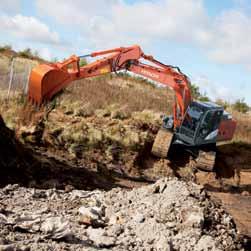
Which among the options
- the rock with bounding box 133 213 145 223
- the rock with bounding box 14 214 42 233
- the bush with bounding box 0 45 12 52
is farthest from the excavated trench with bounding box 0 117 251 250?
the bush with bounding box 0 45 12 52

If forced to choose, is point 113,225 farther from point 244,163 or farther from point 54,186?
point 244,163

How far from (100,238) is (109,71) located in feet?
34.4

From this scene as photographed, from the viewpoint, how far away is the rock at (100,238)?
7965 mm

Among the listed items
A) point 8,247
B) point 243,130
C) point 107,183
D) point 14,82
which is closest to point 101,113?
point 14,82

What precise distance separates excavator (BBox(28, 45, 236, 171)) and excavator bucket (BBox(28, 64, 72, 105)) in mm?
672

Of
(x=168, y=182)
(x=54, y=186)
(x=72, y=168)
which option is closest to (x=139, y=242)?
(x=168, y=182)

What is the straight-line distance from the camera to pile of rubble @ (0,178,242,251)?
751cm

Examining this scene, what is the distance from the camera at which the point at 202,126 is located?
18.9 meters

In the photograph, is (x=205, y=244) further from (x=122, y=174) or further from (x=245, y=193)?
(x=245, y=193)

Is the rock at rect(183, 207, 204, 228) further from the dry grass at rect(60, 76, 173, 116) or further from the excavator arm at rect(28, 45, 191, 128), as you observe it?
the dry grass at rect(60, 76, 173, 116)

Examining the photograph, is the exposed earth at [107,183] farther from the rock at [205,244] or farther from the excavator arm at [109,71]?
the excavator arm at [109,71]

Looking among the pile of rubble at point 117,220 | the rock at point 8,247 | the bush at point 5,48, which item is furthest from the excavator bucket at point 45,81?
the bush at point 5,48

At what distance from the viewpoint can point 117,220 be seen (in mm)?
9125

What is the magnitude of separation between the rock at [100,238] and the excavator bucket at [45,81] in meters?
7.91
